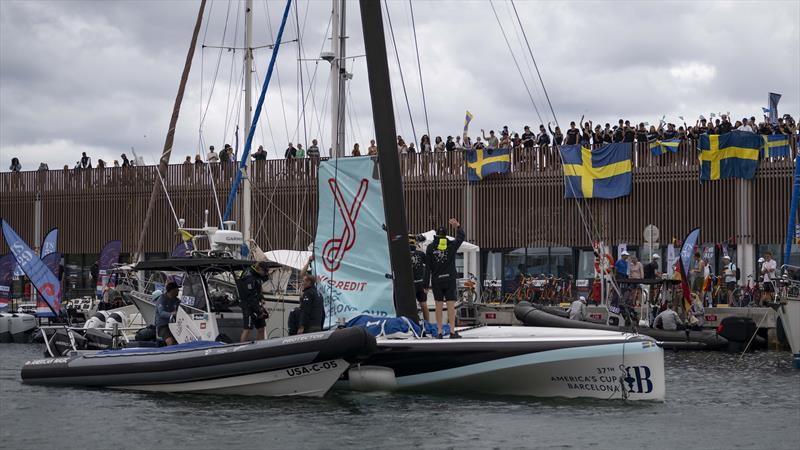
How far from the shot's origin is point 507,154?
41625 mm

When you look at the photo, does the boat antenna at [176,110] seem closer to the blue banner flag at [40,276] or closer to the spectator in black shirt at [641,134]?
the blue banner flag at [40,276]

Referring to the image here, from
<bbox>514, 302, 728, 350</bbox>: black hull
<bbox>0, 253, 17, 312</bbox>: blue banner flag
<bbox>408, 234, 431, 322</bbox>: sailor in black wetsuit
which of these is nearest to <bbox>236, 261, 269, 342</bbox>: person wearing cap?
<bbox>408, 234, 431, 322</bbox>: sailor in black wetsuit

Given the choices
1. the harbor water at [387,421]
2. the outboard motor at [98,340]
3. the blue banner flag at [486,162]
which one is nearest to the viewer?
the harbor water at [387,421]

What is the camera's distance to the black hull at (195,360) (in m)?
17.2

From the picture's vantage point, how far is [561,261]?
137ft

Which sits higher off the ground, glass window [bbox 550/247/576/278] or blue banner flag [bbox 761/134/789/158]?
blue banner flag [bbox 761/134/789/158]

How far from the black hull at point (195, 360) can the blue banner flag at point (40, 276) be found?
14166 mm

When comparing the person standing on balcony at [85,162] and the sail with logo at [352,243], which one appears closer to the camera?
the sail with logo at [352,243]

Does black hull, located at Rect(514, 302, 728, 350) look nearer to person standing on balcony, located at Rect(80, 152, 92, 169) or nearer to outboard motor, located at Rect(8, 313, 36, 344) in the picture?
outboard motor, located at Rect(8, 313, 36, 344)

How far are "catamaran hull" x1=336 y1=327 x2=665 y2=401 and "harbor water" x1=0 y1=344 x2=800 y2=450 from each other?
238 millimetres

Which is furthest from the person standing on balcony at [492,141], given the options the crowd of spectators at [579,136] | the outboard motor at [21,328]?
the outboard motor at [21,328]

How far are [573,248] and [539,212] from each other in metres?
1.79

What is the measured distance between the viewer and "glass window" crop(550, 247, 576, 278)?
4147cm

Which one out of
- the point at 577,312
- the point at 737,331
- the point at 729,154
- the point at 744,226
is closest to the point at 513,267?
the point at 744,226
